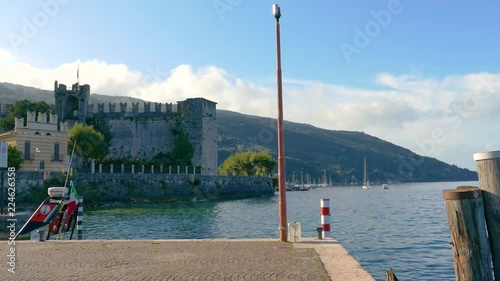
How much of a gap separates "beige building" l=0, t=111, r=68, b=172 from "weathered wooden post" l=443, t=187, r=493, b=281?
49.6 metres

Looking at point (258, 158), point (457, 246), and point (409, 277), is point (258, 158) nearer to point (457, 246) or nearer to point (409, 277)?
point (409, 277)

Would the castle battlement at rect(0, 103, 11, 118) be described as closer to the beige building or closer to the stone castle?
the stone castle

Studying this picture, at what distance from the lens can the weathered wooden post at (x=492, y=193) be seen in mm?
6266

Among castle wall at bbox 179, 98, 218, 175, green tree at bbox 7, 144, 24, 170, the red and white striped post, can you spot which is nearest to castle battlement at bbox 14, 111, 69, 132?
green tree at bbox 7, 144, 24, 170

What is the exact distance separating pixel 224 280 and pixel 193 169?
62.0m

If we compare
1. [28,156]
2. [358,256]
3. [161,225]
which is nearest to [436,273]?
[358,256]

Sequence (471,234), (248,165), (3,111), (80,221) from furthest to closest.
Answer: (248,165) → (3,111) → (80,221) → (471,234)

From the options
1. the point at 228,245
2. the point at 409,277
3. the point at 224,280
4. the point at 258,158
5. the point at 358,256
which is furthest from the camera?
the point at 258,158

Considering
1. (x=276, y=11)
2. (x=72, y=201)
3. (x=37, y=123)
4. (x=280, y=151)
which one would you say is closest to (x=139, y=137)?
(x=37, y=123)

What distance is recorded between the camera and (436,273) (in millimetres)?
14758

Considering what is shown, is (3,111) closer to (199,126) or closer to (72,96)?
(72,96)

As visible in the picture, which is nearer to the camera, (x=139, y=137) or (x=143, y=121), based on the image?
(x=139, y=137)

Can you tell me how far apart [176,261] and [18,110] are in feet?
231

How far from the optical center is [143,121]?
236 feet
